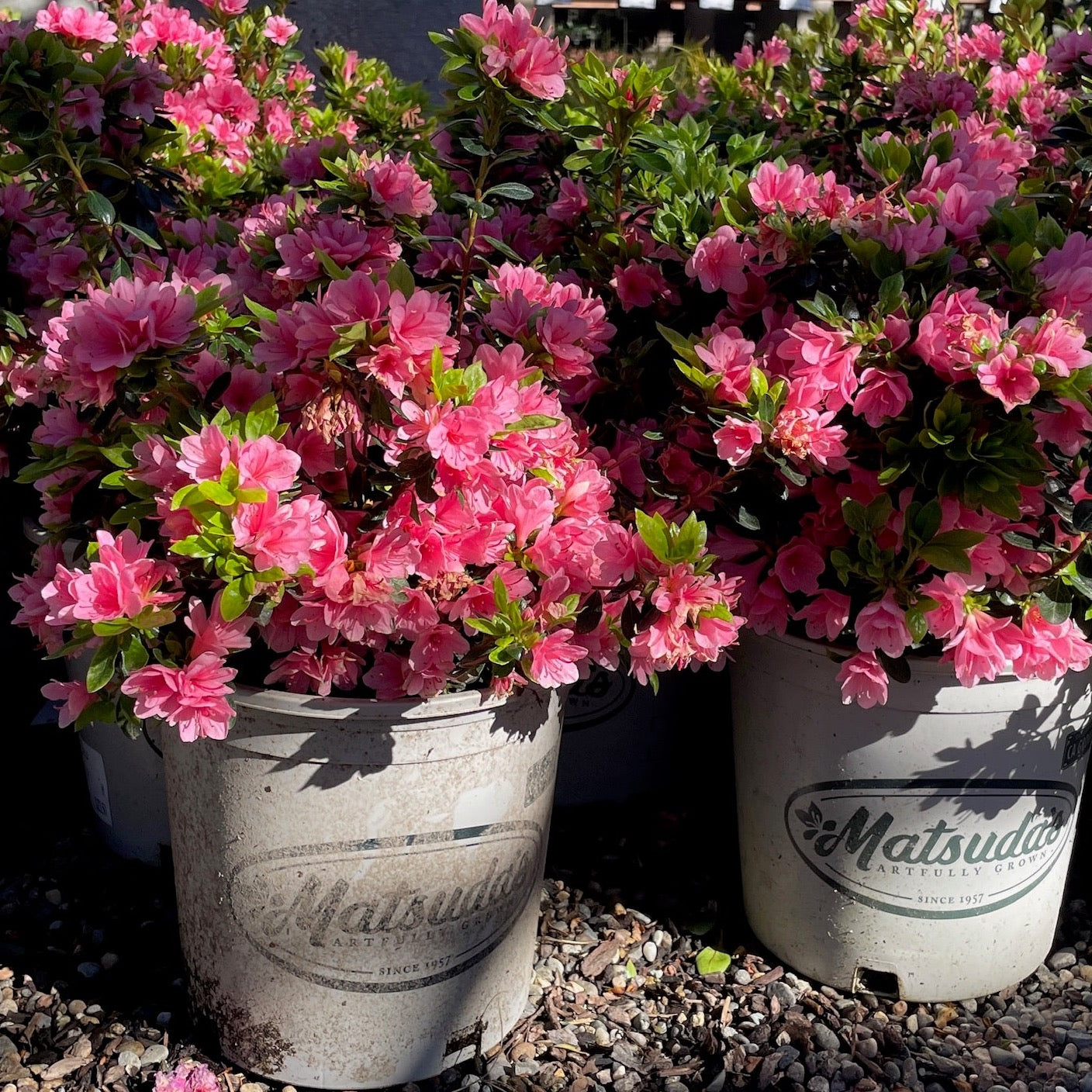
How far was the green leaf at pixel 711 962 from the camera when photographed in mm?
1932

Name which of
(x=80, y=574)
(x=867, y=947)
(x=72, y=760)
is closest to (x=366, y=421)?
(x=80, y=574)

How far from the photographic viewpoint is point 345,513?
54.2 inches

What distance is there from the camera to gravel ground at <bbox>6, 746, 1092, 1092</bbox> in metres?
1.74

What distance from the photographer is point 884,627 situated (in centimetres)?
149

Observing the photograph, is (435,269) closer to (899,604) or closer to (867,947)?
(899,604)

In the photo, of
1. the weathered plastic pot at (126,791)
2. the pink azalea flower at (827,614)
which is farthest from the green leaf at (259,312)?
the weathered plastic pot at (126,791)

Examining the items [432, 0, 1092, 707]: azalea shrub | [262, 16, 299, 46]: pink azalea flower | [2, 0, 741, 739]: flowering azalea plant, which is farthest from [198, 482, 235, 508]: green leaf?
[262, 16, 299, 46]: pink azalea flower

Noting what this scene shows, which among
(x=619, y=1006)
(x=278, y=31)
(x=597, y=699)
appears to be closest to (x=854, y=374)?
(x=597, y=699)

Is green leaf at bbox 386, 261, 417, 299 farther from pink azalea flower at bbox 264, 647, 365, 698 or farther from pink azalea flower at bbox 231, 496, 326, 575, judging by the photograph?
pink azalea flower at bbox 264, 647, 365, 698

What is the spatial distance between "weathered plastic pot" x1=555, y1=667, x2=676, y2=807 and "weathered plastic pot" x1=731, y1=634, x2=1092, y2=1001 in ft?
1.07

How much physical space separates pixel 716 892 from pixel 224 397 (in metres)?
1.24

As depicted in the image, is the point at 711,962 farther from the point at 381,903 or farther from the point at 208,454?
the point at 208,454

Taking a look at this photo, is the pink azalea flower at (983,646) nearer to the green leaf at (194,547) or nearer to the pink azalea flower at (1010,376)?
the pink azalea flower at (1010,376)

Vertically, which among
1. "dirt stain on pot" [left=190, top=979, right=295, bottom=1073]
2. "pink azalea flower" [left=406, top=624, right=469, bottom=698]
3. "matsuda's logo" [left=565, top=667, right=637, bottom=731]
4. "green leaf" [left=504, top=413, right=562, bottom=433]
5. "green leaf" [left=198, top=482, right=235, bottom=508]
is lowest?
"dirt stain on pot" [left=190, top=979, right=295, bottom=1073]
